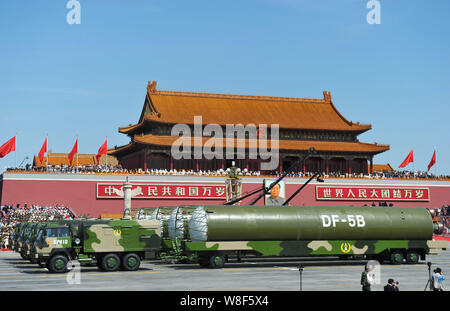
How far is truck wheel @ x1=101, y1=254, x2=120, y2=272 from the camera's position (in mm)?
30578

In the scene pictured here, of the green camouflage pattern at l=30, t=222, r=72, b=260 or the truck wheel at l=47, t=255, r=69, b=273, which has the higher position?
the green camouflage pattern at l=30, t=222, r=72, b=260

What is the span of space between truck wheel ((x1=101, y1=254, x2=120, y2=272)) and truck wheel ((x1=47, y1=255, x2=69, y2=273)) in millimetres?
1804

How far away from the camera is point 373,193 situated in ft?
233

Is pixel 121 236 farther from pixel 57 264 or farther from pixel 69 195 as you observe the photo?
pixel 69 195

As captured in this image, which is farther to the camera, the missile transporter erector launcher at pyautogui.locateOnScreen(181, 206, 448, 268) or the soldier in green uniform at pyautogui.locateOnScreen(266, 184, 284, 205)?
the soldier in green uniform at pyautogui.locateOnScreen(266, 184, 284, 205)

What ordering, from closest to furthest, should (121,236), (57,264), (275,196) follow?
1. (57,264)
2. (121,236)
3. (275,196)

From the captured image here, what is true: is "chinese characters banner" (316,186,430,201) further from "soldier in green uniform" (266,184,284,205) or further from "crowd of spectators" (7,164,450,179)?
"soldier in green uniform" (266,184,284,205)

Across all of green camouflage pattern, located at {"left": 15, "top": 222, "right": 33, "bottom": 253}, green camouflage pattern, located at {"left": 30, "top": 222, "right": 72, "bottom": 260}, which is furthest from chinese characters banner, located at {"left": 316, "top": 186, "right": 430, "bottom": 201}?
green camouflage pattern, located at {"left": 30, "top": 222, "right": 72, "bottom": 260}

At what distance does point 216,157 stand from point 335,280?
44.1m

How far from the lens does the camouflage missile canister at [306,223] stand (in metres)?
33.0

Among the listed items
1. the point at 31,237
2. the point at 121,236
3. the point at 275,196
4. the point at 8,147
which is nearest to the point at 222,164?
the point at 275,196

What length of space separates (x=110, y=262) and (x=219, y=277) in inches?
236

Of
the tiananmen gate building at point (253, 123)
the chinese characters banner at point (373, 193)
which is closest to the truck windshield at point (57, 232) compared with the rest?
the tiananmen gate building at point (253, 123)
